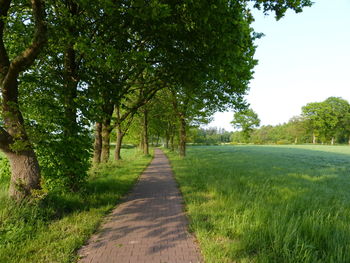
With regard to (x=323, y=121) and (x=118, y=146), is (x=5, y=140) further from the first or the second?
(x=323, y=121)

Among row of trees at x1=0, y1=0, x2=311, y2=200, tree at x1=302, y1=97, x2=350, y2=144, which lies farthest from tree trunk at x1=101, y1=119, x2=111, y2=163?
tree at x1=302, y1=97, x2=350, y2=144

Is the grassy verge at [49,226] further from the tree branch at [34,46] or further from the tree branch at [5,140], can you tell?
the tree branch at [34,46]

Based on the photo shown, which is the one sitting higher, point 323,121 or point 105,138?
point 323,121

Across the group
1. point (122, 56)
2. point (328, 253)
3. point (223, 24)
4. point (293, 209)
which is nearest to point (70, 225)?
point (122, 56)

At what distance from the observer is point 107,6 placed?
4238mm

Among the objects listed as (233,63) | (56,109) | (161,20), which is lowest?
(56,109)

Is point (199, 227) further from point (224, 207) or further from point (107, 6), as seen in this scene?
point (107, 6)

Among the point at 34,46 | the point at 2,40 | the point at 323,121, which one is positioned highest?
the point at 323,121

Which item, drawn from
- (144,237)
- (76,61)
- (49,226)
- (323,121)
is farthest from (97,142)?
(323,121)

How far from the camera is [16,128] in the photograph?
15.6ft

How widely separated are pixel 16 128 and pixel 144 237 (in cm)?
414

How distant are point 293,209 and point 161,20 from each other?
613 centimetres

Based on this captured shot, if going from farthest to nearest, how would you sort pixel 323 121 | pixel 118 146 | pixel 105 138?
pixel 323 121, pixel 118 146, pixel 105 138

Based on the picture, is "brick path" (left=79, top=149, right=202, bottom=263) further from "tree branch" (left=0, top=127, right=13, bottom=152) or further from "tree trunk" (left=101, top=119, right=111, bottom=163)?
"tree trunk" (left=101, top=119, right=111, bottom=163)
